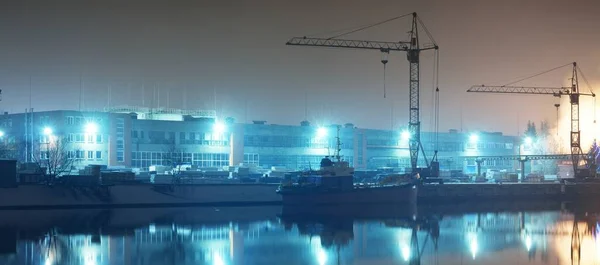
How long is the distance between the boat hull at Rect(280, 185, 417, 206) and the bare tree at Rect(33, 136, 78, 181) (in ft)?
98.6

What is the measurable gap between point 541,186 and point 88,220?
2771 inches

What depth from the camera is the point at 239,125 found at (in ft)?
421

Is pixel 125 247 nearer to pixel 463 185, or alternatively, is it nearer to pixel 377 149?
pixel 463 185

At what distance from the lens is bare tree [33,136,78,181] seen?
104 meters

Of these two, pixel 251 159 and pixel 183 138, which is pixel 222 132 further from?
pixel 251 159

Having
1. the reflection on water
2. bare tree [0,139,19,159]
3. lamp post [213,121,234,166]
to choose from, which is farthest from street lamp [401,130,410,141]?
the reflection on water

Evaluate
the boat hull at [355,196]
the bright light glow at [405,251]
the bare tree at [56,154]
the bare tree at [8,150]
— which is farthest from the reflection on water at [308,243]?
the bare tree at [8,150]

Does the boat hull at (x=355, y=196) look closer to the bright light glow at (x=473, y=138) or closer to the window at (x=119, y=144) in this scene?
the window at (x=119, y=144)

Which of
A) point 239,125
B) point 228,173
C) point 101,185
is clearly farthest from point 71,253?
point 239,125

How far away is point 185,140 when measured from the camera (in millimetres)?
121875

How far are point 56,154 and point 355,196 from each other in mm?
37714

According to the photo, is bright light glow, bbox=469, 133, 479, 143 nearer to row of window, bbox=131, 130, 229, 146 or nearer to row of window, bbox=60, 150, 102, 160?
row of window, bbox=131, 130, 229, 146

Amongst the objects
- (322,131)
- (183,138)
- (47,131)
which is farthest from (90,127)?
(322,131)

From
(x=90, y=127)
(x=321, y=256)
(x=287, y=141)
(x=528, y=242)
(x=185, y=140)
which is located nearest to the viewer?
(x=321, y=256)
